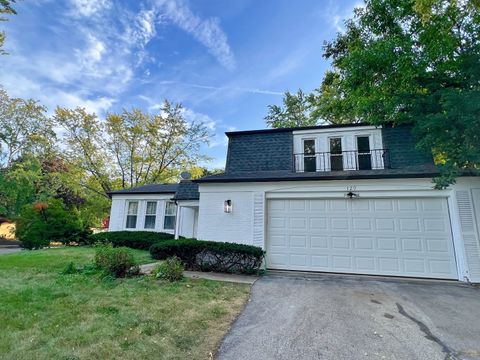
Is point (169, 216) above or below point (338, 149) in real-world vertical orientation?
below

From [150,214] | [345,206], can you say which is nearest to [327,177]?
[345,206]

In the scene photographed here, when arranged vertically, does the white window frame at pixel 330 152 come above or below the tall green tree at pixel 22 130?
below

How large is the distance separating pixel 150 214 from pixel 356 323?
13.8 meters

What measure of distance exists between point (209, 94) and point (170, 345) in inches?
567

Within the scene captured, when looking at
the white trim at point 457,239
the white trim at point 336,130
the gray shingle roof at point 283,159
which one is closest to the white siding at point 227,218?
the gray shingle roof at point 283,159

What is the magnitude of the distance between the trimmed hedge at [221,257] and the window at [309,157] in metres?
4.09

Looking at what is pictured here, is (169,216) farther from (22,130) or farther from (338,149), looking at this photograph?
(22,130)

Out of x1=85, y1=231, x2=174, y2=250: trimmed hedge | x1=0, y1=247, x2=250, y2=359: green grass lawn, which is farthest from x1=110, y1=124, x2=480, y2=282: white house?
x1=85, y1=231, x2=174, y2=250: trimmed hedge

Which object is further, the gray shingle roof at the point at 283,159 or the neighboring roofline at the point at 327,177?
the gray shingle roof at the point at 283,159

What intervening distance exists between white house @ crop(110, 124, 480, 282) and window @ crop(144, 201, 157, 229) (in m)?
7.44

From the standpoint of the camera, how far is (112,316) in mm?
3883

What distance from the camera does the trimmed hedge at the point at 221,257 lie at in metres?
7.47

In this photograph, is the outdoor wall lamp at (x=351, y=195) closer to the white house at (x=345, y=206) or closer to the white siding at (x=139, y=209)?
the white house at (x=345, y=206)

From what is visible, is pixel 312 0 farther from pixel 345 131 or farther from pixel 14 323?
pixel 14 323
